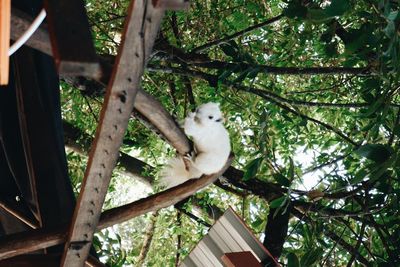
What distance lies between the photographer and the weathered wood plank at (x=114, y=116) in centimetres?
154

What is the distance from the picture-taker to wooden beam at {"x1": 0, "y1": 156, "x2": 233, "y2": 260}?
2.23 m

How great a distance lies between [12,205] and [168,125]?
136 cm

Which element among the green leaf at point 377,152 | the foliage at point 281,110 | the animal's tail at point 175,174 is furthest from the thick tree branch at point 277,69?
the animal's tail at point 175,174

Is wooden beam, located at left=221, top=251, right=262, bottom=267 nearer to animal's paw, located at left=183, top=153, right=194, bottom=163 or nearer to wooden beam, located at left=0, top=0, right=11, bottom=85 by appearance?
animal's paw, located at left=183, top=153, right=194, bottom=163

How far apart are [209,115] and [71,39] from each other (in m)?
0.76

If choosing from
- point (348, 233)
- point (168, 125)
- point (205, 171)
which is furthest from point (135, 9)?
point (348, 233)

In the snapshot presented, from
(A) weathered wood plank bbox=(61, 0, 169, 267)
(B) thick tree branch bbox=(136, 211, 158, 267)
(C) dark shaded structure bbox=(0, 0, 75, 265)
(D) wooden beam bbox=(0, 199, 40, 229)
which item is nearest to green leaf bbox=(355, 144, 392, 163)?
(A) weathered wood plank bbox=(61, 0, 169, 267)

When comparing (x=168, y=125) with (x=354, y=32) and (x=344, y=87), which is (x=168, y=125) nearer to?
(x=354, y=32)

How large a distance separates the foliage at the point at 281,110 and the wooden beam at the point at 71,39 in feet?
4.81

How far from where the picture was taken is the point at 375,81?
2.97 meters

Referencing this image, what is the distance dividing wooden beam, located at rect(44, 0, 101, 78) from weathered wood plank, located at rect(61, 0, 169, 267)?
116mm

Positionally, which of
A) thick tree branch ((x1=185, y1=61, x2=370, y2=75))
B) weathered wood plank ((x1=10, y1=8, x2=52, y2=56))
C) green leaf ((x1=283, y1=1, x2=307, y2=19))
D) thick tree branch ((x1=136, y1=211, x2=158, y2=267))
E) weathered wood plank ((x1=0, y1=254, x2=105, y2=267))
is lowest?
weathered wood plank ((x1=10, y1=8, x2=52, y2=56))

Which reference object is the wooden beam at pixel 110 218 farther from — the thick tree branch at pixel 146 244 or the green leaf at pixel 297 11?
the thick tree branch at pixel 146 244

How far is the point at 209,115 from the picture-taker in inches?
81.7
